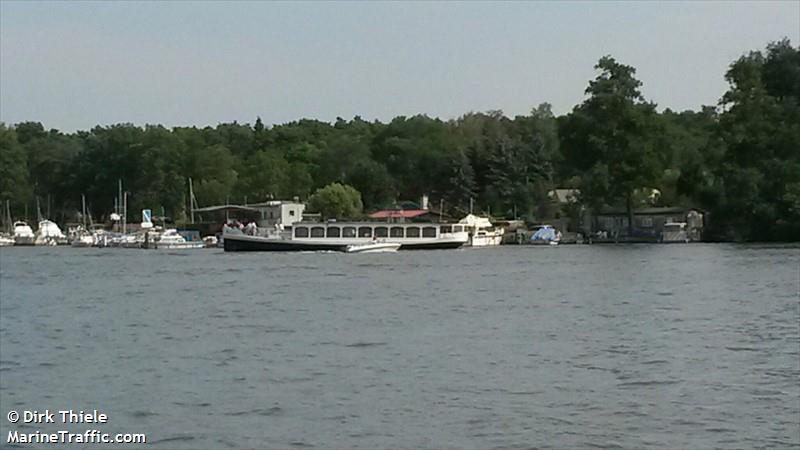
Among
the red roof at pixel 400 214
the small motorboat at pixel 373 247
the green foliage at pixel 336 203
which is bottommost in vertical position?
the small motorboat at pixel 373 247

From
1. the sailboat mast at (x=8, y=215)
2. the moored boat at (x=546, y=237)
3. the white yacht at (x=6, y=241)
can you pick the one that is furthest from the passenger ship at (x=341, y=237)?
the sailboat mast at (x=8, y=215)

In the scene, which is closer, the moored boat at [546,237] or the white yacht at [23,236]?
the moored boat at [546,237]

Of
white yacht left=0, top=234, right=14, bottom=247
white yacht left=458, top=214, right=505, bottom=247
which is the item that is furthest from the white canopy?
white yacht left=0, top=234, right=14, bottom=247

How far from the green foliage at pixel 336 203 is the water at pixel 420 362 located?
2708 inches

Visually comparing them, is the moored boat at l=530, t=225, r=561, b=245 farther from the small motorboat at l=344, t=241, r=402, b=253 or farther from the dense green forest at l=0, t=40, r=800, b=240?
the small motorboat at l=344, t=241, r=402, b=253

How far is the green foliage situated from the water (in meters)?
68.8

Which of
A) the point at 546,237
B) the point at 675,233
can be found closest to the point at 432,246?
the point at 546,237

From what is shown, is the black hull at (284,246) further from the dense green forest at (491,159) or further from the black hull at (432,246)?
the dense green forest at (491,159)

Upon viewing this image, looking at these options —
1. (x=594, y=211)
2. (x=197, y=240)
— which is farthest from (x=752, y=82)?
(x=197, y=240)

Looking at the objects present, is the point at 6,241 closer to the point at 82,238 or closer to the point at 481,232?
the point at 82,238

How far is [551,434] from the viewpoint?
19422 millimetres

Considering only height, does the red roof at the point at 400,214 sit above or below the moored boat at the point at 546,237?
above

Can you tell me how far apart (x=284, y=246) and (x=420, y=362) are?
71.7m

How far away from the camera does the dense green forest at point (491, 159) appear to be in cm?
9688
